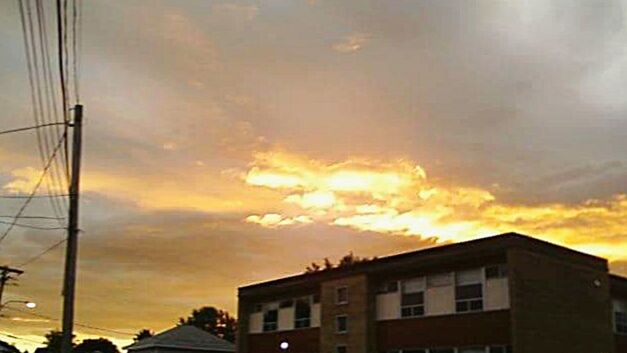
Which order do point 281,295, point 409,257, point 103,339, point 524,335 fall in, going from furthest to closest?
1. point 103,339
2. point 281,295
3. point 409,257
4. point 524,335

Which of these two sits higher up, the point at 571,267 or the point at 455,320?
the point at 571,267

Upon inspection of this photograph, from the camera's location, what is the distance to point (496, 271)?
32469 millimetres

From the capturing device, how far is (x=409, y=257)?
36.5 m

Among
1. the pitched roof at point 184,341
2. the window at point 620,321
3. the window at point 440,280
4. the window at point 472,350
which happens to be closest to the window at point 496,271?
the window at point 440,280

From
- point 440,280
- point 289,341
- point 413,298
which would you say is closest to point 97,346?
point 289,341

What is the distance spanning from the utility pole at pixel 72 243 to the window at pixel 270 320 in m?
29.0

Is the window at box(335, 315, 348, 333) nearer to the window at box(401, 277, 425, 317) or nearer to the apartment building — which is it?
the apartment building

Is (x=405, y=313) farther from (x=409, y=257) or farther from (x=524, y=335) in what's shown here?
(x=524, y=335)

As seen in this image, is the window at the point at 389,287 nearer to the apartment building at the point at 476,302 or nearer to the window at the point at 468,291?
the apartment building at the point at 476,302

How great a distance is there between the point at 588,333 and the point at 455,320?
546 centimetres

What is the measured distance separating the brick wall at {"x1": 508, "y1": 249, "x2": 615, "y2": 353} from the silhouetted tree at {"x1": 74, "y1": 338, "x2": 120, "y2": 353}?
82634 mm

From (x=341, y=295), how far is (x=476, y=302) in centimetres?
920

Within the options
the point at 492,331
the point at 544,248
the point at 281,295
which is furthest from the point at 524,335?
the point at 281,295

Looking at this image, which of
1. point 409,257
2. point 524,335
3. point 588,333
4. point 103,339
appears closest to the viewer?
point 524,335
